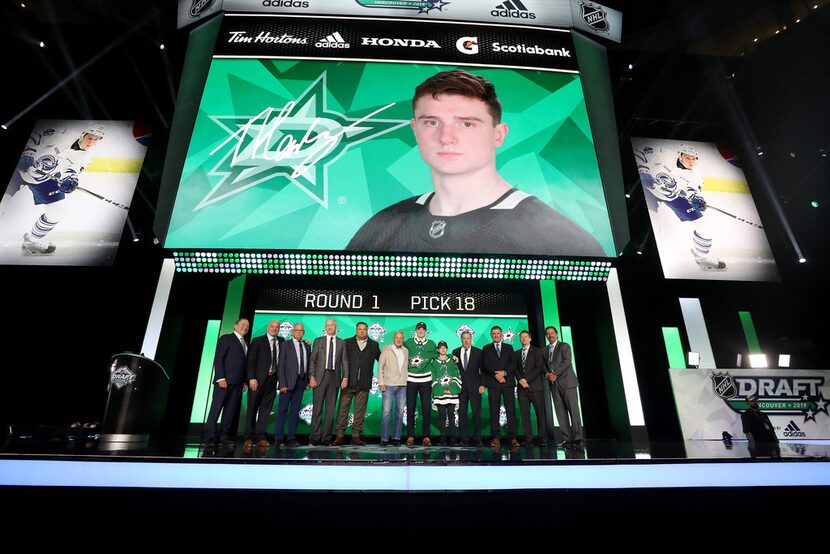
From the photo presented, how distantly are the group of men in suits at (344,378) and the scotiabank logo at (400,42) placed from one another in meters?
4.84

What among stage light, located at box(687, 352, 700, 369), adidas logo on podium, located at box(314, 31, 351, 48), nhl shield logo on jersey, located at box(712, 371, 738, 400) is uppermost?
adidas logo on podium, located at box(314, 31, 351, 48)

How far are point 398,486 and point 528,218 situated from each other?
5.14 m

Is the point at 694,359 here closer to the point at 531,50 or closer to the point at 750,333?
the point at 750,333

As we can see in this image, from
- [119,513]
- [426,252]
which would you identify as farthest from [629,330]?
[119,513]

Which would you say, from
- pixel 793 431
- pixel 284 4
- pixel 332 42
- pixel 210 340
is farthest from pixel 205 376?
pixel 793 431

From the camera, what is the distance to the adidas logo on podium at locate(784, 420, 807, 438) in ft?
28.4

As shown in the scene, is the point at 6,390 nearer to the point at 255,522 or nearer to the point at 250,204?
the point at 250,204

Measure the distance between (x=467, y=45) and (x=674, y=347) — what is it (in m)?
7.69

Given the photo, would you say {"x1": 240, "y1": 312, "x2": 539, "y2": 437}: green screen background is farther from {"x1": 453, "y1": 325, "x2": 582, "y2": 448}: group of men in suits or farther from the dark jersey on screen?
the dark jersey on screen

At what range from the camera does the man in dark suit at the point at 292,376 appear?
693 cm

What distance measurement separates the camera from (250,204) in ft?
21.7

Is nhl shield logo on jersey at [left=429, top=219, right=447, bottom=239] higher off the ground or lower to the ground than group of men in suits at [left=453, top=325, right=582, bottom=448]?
higher

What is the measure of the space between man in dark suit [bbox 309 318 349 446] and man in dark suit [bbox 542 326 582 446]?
11.0 ft

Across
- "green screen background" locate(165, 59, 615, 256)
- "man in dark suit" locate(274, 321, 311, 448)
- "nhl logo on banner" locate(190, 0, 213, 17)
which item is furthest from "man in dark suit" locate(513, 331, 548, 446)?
"nhl logo on banner" locate(190, 0, 213, 17)
